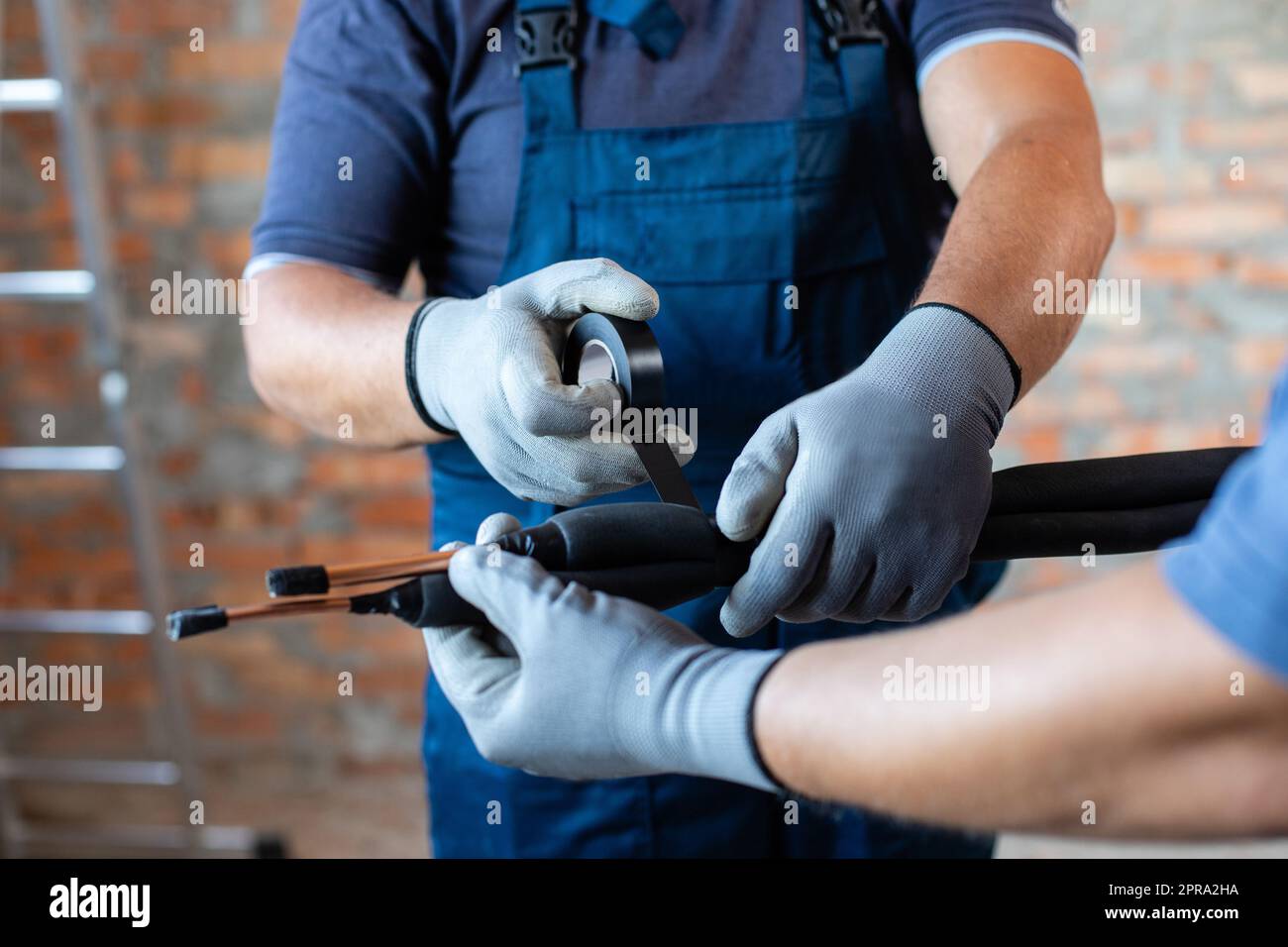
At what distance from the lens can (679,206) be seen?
0.88m

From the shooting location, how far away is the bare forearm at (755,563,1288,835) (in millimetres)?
352

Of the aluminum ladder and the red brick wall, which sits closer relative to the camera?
the aluminum ladder

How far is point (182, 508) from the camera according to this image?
197 cm

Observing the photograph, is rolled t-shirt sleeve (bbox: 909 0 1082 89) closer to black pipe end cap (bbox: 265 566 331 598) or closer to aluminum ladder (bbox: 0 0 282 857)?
black pipe end cap (bbox: 265 566 331 598)

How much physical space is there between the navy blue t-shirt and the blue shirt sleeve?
0.60 meters

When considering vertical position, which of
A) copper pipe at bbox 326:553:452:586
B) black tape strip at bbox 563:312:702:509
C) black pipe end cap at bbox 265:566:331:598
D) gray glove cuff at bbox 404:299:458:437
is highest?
gray glove cuff at bbox 404:299:458:437

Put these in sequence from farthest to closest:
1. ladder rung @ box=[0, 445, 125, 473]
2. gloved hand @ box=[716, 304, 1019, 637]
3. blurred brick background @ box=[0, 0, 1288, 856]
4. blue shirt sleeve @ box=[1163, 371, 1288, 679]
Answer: blurred brick background @ box=[0, 0, 1288, 856]
ladder rung @ box=[0, 445, 125, 473]
gloved hand @ box=[716, 304, 1019, 637]
blue shirt sleeve @ box=[1163, 371, 1288, 679]

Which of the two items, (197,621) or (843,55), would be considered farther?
(843,55)

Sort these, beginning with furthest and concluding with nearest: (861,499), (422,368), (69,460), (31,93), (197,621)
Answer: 1. (69,460)
2. (31,93)
3. (422,368)
4. (861,499)
5. (197,621)

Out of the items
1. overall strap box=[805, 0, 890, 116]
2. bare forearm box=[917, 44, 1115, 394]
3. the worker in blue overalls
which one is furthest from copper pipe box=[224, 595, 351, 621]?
overall strap box=[805, 0, 890, 116]

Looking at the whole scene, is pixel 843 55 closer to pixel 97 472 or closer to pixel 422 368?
pixel 422 368

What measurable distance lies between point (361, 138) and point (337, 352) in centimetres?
16

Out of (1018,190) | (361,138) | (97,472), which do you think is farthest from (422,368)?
(97,472)
